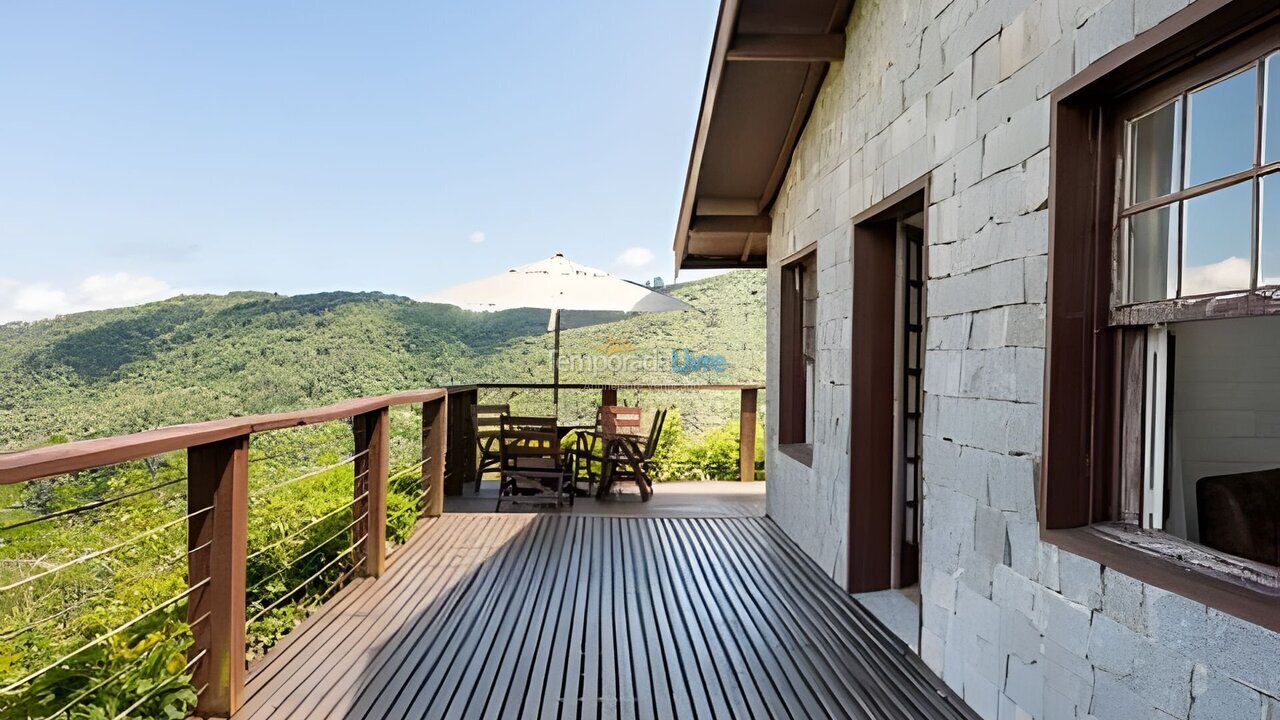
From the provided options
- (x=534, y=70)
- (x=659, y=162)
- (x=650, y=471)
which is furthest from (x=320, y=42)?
(x=650, y=471)

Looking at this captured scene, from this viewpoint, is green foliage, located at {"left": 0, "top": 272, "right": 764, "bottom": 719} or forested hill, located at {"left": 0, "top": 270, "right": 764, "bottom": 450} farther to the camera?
forested hill, located at {"left": 0, "top": 270, "right": 764, "bottom": 450}

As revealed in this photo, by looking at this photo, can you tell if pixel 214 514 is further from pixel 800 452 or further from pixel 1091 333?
pixel 800 452

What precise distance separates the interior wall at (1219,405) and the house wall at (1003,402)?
33cm

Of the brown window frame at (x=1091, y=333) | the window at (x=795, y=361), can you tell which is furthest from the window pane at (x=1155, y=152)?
the window at (x=795, y=361)

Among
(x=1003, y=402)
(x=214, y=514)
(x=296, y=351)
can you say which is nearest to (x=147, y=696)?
(x=214, y=514)

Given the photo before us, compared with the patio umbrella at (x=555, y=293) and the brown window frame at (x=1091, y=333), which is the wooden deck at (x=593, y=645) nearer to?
the brown window frame at (x=1091, y=333)

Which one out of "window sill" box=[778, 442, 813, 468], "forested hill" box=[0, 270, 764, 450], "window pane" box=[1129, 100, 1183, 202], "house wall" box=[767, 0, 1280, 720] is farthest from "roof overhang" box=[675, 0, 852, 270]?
"forested hill" box=[0, 270, 764, 450]

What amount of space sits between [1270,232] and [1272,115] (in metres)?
0.25

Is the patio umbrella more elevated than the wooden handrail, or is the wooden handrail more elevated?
the patio umbrella

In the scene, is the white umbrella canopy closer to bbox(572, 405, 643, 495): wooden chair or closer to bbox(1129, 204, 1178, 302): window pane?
bbox(572, 405, 643, 495): wooden chair

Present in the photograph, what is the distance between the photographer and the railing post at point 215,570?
7.30ft

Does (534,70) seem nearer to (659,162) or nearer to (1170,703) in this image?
(659,162)

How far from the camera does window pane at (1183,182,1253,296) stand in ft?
5.10

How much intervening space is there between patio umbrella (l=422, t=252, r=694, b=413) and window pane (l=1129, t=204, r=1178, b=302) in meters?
5.05
